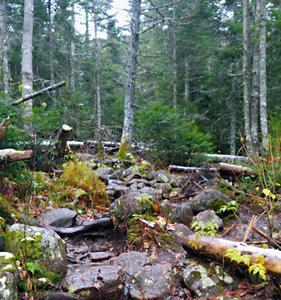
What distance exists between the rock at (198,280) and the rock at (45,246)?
1431 millimetres

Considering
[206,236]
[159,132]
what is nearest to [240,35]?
[159,132]

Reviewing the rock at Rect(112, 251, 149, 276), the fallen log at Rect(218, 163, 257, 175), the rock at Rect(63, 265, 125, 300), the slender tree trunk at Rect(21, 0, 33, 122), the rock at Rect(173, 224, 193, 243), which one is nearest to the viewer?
the rock at Rect(63, 265, 125, 300)

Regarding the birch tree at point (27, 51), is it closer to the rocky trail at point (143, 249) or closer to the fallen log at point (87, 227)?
the rocky trail at point (143, 249)

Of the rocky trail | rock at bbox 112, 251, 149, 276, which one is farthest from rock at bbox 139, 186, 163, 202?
rock at bbox 112, 251, 149, 276

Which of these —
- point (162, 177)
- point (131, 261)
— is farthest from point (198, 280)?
point (162, 177)

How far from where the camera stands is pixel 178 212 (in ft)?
17.8

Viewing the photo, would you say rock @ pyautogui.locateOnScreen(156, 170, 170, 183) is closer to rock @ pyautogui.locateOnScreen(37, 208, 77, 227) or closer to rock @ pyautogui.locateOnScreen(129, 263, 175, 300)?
rock @ pyautogui.locateOnScreen(37, 208, 77, 227)

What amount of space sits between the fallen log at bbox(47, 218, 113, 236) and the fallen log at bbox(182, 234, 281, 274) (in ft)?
4.61

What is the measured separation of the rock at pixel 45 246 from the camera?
3.51 meters

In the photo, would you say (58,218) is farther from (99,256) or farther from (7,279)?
(7,279)

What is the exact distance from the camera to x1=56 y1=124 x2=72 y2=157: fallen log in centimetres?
764

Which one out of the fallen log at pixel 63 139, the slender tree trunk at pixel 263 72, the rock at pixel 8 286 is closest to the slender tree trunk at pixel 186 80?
the slender tree trunk at pixel 263 72

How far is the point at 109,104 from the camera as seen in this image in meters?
21.5

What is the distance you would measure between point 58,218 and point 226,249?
2654 mm
